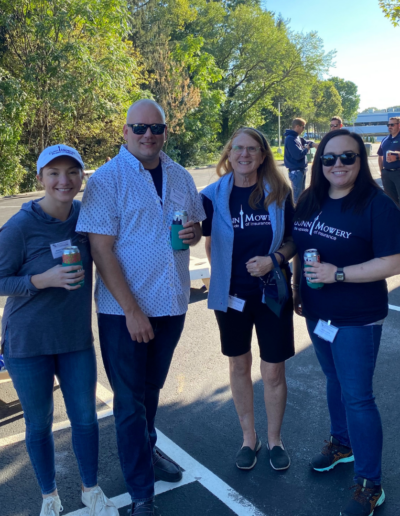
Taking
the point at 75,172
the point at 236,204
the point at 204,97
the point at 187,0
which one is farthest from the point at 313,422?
the point at 187,0

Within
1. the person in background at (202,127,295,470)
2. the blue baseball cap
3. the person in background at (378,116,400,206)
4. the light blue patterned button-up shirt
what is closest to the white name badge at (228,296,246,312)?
the person in background at (202,127,295,470)

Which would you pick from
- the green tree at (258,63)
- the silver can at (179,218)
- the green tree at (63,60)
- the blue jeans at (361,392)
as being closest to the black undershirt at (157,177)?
the silver can at (179,218)

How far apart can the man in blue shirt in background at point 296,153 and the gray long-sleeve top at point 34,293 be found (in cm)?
1029

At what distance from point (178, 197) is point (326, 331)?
1.11 m

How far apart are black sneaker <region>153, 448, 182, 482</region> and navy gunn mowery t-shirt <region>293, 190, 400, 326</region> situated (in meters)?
1.31

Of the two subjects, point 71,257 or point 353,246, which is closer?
point 71,257

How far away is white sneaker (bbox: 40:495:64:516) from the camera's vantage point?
248 cm

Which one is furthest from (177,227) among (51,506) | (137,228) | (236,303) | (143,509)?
(51,506)

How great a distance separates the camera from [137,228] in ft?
8.12

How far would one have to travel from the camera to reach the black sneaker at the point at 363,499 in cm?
246

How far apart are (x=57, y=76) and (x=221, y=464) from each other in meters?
20.1

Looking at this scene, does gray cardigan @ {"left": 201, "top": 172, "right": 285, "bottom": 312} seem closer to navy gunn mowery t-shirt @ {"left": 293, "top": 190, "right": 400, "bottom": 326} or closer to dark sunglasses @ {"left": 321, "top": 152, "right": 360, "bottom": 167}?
navy gunn mowery t-shirt @ {"left": 293, "top": 190, "right": 400, "bottom": 326}

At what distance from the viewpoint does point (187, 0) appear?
3944 centimetres

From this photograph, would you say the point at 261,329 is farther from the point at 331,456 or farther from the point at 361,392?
the point at 331,456
